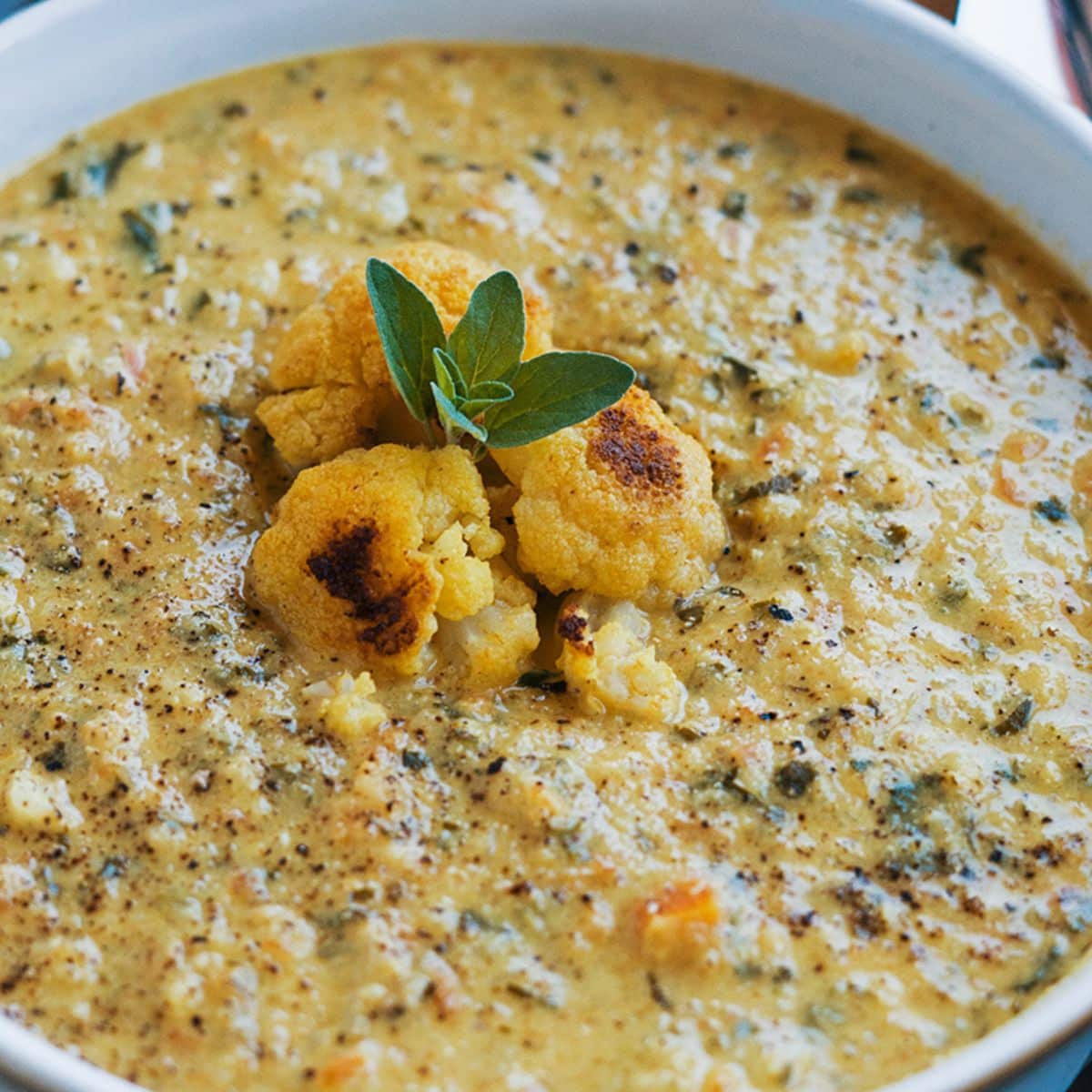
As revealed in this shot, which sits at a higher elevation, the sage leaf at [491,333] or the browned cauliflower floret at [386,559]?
the sage leaf at [491,333]

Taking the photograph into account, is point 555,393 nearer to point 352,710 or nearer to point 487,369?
point 487,369

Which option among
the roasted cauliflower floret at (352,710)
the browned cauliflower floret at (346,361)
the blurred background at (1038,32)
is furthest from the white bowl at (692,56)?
the roasted cauliflower floret at (352,710)

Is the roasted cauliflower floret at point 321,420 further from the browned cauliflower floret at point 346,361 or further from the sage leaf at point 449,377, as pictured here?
the sage leaf at point 449,377

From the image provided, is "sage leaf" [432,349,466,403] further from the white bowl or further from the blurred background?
the blurred background

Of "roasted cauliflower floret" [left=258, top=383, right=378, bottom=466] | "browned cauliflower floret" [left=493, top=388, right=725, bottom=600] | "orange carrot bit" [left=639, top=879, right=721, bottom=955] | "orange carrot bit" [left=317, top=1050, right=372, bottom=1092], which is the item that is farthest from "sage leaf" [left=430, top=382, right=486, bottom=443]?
"orange carrot bit" [left=317, top=1050, right=372, bottom=1092]

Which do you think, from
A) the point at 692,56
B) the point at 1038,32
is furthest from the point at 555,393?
the point at 1038,32

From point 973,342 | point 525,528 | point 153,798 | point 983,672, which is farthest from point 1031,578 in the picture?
point 153,798

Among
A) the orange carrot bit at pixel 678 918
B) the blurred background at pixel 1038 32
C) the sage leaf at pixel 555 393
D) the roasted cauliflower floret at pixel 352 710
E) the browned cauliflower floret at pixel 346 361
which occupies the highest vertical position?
the blurred background at pixel 1038 32
